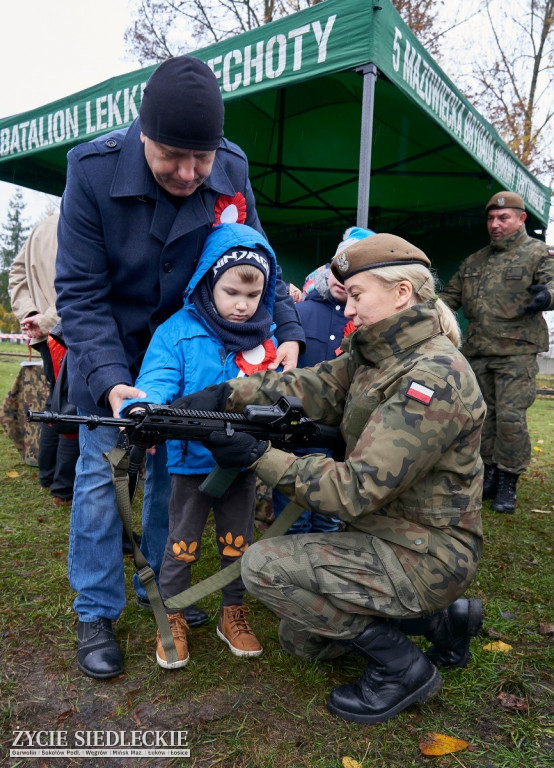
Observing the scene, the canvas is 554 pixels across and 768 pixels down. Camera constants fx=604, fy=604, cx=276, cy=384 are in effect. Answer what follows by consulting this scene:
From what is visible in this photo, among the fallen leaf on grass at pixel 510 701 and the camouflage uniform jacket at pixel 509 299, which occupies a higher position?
the camouflage uniform jacket at pixel 509 299

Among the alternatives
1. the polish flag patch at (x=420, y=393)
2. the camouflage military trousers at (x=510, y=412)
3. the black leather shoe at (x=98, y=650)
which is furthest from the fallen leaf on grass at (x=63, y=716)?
the camouflage military trousers at (x=510, y=412)

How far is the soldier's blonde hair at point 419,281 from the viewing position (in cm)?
204

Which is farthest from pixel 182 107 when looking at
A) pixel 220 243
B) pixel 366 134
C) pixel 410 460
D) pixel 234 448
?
pixel 366 134

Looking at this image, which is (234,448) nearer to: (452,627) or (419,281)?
(419,281)

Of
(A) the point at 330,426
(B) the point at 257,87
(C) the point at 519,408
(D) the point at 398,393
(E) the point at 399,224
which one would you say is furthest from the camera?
(E) the point at 399,224

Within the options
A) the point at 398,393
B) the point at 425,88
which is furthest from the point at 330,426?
the point at 425,88

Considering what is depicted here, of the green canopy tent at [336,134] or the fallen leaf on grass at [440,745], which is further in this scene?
the green canopy tent at [336,134]

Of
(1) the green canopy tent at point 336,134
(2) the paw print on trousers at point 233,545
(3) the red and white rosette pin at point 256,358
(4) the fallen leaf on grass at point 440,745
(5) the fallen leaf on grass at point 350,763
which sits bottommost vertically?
(4) the fallen leaf on grass at point 440,745

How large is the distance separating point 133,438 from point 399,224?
6.87 meters

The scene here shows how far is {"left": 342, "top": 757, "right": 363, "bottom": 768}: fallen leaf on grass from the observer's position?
1771 millimetres

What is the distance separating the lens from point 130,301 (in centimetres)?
232

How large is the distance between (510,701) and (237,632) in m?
1.01

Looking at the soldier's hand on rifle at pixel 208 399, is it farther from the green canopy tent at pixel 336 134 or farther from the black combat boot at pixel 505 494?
the black combat boot at pixel 505 494

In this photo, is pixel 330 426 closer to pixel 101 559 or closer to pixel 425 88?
pixel 101 559
